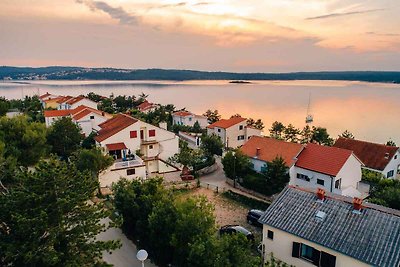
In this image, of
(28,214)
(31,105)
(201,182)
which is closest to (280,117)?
(31,105)

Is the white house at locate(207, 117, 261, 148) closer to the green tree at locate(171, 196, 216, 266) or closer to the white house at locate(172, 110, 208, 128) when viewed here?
the white house at locate(172, 110, 208, 128)

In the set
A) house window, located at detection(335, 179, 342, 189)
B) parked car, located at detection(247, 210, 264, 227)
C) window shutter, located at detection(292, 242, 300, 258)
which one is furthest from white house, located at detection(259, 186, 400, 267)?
house window, located at detection(335, 179, 342, 189)

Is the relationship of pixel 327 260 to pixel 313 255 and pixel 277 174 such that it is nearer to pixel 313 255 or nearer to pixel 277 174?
pixel 313 255

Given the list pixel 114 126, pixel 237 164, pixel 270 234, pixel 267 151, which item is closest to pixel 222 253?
pixel 270 234

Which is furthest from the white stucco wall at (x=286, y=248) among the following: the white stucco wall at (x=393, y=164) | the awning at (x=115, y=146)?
the white stucco wall at (x=393, y=164)

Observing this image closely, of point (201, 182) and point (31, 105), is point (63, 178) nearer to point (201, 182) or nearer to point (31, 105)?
point (201, 182)

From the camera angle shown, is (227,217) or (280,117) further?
(280,117)
